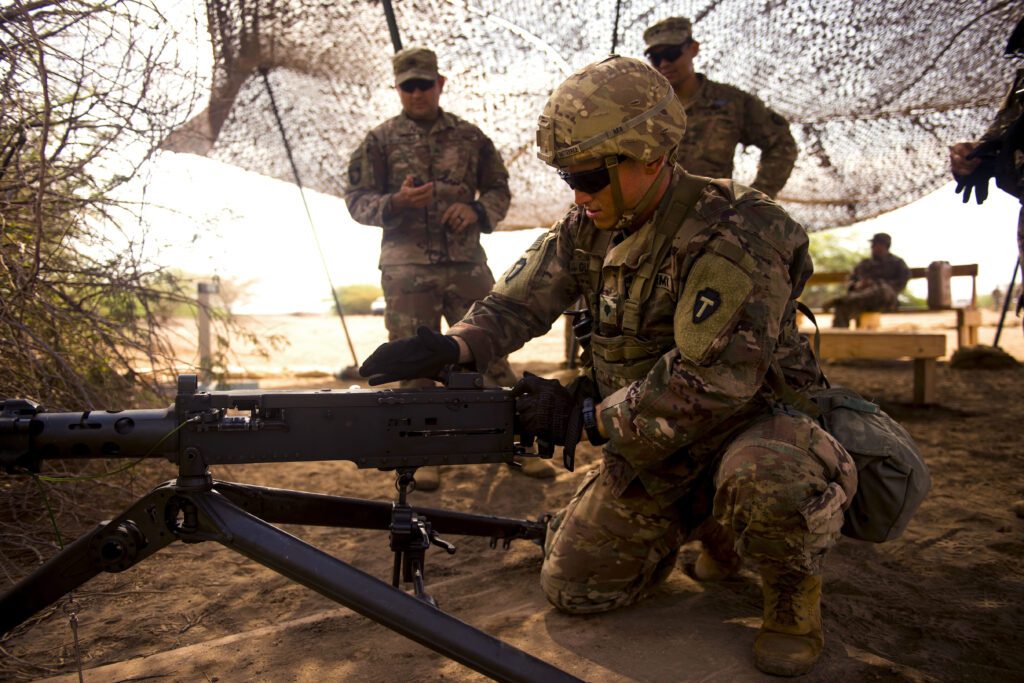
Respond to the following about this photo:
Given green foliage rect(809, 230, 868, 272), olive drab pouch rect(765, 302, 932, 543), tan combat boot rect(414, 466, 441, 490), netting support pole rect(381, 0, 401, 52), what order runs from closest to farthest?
olive drab pouch rect(765, 302, 932, 543)
tan combat boot rect(414, 466, 441, 490)
netting support pole rect(381, 0, 401, 52)
green foliage rect(809, 230, 868, 272)

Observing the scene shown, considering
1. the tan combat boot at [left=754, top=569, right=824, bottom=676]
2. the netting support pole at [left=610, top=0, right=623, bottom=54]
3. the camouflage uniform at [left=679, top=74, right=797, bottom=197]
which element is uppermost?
the netting support pole at [left=610, top=0, right=623, bottom=54]

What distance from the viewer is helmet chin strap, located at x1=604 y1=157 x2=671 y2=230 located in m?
2.39

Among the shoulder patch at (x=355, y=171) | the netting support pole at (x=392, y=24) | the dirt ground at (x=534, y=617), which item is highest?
the netting support pole at (x=392, y=24)

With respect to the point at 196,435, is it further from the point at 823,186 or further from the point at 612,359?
the point at 823,186

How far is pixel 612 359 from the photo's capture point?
2.68m

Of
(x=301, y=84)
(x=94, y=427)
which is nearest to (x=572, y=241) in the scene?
(x=94, y=427)

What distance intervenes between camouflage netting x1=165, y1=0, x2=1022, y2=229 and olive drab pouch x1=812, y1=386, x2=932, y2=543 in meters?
4.34

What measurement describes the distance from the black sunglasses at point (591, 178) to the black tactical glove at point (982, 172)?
1800 millimetres

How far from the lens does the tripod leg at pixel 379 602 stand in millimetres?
1785

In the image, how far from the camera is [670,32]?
15.5 feet

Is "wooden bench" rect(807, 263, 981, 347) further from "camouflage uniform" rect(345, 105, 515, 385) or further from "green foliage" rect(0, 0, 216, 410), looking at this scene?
"green foliage" rect(0, 0, 216, 410)

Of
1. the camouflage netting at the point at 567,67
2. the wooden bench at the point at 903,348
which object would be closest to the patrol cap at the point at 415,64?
the camouflage netting at the point at 567,67

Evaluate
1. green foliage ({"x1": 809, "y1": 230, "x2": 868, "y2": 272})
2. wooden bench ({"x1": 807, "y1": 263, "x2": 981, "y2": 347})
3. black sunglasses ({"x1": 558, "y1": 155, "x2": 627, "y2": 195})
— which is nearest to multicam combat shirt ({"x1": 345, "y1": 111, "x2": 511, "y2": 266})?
black sunglasses ({"x1": 558, "y1": 155, "x2": 627, "y2": 195})

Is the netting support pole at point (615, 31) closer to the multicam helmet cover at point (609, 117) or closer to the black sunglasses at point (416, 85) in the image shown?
the black sunglasses at point (416, 85)
